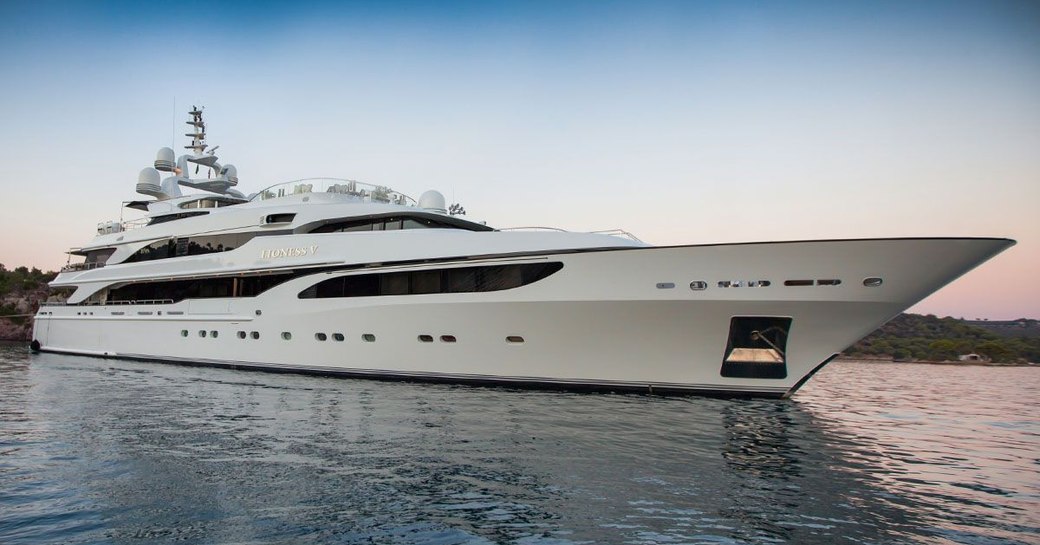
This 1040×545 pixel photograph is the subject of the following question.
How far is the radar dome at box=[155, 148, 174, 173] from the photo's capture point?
25734 millimetres

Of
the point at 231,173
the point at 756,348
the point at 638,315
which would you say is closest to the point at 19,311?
the point at 231,173

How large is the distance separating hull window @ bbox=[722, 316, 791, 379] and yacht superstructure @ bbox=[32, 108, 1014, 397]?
0.03 meters

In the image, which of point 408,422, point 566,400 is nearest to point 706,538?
point 408,422

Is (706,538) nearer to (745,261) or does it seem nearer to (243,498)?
(243,498)

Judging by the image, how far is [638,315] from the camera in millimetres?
11633

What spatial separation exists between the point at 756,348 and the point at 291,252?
1258 centimetres

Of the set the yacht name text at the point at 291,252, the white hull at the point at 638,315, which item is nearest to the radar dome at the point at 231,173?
the yacht name text at the point at 291,252

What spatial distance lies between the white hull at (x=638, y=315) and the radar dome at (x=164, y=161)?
14.9 metres

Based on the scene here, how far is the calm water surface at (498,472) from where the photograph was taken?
14.8ft

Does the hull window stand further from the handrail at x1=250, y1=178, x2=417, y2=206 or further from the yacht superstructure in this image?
the handrail at x1=250, y1=178, x2=417, y2=206

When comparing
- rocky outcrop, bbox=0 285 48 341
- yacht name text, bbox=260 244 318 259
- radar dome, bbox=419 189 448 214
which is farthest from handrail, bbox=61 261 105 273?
rocky outcrop, bbox=0 285 48 341

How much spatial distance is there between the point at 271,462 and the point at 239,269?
1285cm

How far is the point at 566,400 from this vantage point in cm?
1134

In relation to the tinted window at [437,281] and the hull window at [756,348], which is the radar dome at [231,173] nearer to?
the tinted window at [437,281]
